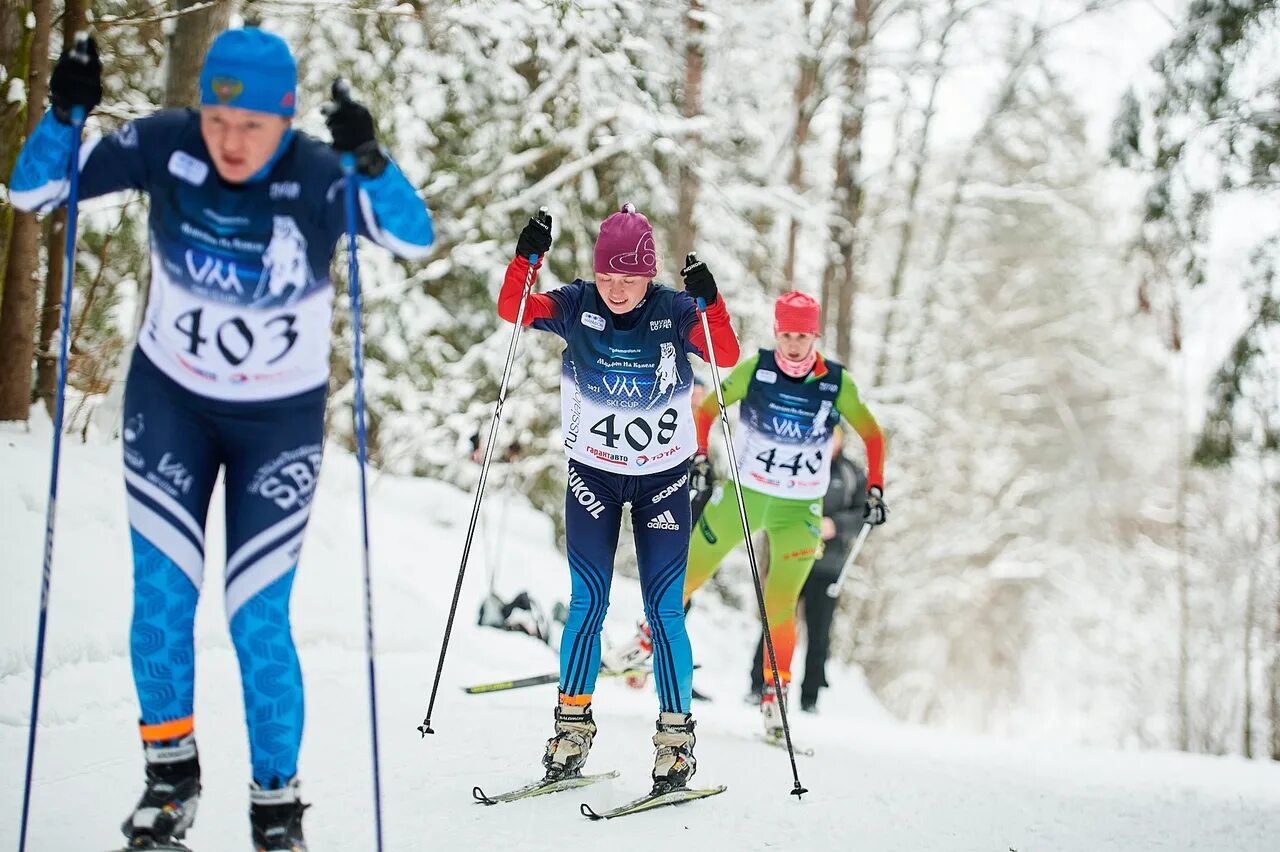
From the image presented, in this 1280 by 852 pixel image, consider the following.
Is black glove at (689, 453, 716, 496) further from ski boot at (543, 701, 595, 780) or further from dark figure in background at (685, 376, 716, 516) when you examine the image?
ski boot at (543, 701, 595, 780)

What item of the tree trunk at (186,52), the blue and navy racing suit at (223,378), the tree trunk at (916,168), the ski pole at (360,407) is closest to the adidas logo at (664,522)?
the ski pole at (360,407)

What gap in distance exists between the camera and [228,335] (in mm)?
3004

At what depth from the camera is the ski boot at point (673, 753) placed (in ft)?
14.2

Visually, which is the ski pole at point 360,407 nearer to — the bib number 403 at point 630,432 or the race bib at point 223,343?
the race bib at point 223,343

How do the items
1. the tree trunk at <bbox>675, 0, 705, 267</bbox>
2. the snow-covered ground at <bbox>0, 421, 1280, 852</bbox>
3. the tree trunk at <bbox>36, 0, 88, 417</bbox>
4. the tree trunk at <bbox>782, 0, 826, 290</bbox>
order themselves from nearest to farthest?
the snow-covered ground at <bbox>0, 421, 1280, 852</bbox> < the tree trunk at <bbox>36, 0, 88, 417</bbox> < the tree trunk at <bbox>675, 0, 705, 267</bbox> < the tree trunk at <bbox>782, 0, 826, 290</bbox>

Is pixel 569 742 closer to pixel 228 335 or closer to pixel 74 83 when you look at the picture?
pixel 228 335

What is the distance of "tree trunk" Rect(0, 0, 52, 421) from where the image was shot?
5.94m

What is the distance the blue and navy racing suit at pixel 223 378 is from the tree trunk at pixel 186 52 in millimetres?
4244

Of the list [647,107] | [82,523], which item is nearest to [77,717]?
[82,523]

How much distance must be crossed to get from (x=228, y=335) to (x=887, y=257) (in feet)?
85.4

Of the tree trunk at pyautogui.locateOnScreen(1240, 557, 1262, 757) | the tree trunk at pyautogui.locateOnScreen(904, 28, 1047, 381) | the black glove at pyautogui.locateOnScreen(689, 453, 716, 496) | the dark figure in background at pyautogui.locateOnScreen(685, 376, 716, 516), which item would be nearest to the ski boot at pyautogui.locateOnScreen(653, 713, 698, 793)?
the dark figure in background at pyautogui.locateOnScreen(685, 376, 716, 516)

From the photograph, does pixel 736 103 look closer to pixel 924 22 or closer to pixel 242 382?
pixel 924 22

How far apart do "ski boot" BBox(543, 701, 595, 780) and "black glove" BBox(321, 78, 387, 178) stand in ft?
7.51

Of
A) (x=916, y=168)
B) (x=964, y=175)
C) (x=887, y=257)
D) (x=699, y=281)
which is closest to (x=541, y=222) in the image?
(x=699, y=281)
